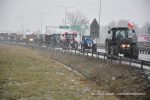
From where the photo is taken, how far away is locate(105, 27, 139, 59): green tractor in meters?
29.1

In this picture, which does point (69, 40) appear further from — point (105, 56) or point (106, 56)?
point (106, 56)

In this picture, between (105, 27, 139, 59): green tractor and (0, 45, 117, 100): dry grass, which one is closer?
(0, 45, 117, 100): dry grass

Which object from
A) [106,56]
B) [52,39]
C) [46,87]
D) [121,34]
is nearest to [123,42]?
[121,34]

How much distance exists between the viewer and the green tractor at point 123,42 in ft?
95.5

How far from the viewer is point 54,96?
715 inches

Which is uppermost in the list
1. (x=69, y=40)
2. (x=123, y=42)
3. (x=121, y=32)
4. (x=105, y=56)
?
(x=121, y=32)

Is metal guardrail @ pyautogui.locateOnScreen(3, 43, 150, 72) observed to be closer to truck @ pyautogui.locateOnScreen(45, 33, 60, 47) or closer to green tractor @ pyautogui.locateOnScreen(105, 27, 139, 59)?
green tractor @ pyautogui.locateOnScreen(105, 27, 139, 59)

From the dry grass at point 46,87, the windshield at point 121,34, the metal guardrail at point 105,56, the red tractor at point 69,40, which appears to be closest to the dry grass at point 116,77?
the metal guardrail at point 105,56

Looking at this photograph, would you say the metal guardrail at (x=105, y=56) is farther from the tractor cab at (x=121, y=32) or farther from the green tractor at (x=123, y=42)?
the tractor cab at (x=121, y=32)

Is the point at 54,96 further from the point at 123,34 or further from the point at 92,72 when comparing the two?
the point at 123,34

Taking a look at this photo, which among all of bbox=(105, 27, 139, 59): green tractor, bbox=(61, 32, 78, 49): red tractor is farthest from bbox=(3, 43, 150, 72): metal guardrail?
bbox=(61, 32, 78, 49): red tractor

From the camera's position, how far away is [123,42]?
95.7ft

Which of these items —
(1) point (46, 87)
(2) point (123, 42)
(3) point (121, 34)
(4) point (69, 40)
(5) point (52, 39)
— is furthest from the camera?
(5) point (52, 39)

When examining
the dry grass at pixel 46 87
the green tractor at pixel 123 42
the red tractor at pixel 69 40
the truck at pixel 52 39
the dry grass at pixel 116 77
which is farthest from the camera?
the truck at pixel 52 39
